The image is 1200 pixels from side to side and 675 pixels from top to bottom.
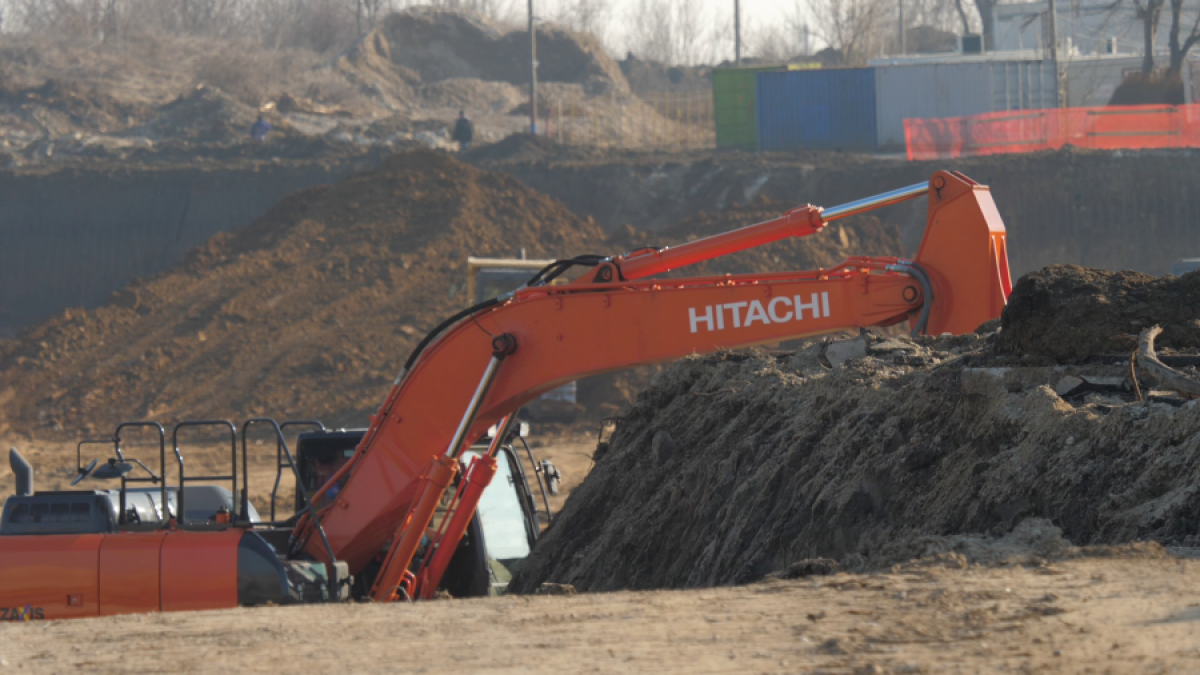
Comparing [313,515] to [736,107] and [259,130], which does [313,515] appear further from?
[736,107]

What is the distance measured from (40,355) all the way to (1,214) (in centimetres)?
1143

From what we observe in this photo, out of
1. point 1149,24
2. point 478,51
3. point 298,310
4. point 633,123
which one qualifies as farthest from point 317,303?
point 478,51

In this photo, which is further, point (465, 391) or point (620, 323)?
point (465, 391)

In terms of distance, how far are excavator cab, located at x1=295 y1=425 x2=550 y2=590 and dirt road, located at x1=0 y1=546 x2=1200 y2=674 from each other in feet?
10.5

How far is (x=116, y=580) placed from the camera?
22.6 feet

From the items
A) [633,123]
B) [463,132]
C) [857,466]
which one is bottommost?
[857,466]

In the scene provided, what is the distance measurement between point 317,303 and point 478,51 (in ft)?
111

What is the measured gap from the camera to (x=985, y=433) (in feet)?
20.2

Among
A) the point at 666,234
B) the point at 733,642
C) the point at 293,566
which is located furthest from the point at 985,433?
the point at 666,234

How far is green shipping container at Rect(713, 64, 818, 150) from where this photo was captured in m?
38.9

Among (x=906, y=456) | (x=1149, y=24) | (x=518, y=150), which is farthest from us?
(x=1149, y=24)

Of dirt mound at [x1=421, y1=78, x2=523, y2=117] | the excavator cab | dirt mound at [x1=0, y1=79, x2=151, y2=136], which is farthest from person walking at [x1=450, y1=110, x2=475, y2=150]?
the excavator cab

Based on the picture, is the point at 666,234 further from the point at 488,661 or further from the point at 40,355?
the point at 488,661

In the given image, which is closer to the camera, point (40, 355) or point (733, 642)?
point (733, 642)
